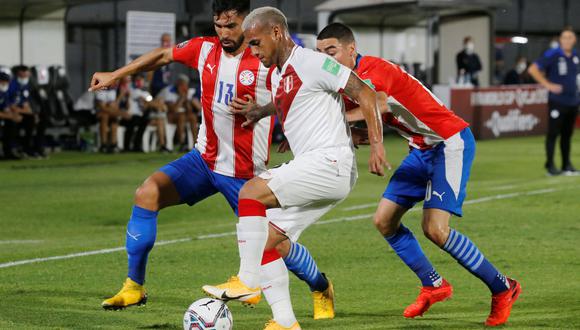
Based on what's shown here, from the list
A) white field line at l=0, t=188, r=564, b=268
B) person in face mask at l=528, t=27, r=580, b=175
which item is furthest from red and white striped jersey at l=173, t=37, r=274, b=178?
person in face mask at l=528, t=27, r=580, b=175

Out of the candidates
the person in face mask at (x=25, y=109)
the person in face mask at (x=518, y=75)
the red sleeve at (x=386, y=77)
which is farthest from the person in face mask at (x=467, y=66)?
the red sleeve at (x=386, y=77)

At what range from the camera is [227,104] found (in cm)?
778

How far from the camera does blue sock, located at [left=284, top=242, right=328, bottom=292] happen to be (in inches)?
293

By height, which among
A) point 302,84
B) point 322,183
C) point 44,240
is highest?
point 302,84

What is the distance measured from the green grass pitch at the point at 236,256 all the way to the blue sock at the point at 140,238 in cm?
30

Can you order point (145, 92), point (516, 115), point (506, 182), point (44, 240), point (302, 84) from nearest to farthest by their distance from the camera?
point (302, 84) → point (44, 240) → point (506, 182) → point (145, 92) → point (516, 115)

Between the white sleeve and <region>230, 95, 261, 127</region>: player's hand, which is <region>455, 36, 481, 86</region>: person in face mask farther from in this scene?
the white sleeve

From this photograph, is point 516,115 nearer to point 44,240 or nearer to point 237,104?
point 44,240

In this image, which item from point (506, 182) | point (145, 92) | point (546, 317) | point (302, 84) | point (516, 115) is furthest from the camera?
point (516, 115)

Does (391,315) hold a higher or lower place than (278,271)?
lower

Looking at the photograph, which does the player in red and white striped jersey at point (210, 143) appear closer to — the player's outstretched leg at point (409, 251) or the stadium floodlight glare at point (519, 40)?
the player's outstretched leg at point (409, 251)

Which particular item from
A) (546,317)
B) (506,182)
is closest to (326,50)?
(546,317)

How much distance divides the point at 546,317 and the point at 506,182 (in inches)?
420

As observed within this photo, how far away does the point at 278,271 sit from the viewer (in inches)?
258
